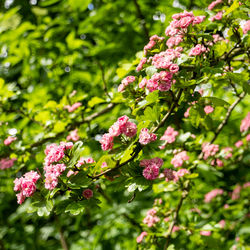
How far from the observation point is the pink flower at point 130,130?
1.14 metres

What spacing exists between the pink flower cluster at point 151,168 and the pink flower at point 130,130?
0.43ft

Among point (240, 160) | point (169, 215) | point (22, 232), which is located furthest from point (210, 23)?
point (22, 232)

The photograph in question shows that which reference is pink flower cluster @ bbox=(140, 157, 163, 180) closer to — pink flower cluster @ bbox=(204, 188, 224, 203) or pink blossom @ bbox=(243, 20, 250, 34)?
pink blossom @ bbox=(243, 20, 250, 34)

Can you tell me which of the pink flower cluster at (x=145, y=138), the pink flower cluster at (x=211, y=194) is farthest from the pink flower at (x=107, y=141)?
the pink flower cluster at (x=211, y=194)

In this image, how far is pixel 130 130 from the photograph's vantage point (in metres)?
1.15

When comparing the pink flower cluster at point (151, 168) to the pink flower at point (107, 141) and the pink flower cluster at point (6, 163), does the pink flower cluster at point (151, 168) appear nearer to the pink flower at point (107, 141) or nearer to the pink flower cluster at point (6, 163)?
the pink flower at point (107, 141)

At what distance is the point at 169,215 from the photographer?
213 cm

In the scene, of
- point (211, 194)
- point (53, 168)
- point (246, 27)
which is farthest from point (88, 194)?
point (211, 194)

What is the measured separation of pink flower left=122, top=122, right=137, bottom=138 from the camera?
1145mm

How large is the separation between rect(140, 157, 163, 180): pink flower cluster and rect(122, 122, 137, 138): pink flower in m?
0.13

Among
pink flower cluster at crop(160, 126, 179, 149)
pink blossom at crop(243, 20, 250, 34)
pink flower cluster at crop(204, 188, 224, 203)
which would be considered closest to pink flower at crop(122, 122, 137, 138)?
pink blossom at crop(243, 20, 250, 34)

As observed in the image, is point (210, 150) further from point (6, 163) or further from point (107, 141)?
point (6, 163)

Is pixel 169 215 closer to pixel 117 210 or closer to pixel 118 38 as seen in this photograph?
pixel 117 210

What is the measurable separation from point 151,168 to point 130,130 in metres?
0.17
